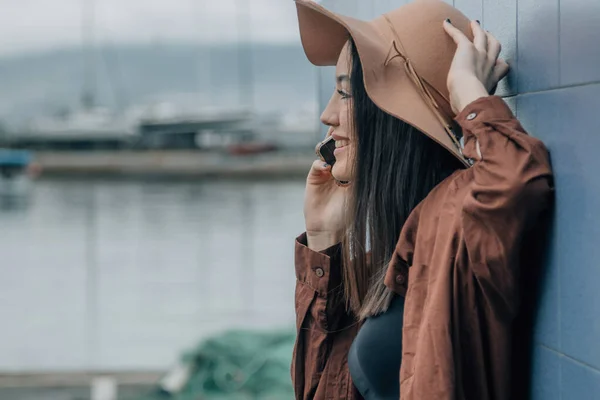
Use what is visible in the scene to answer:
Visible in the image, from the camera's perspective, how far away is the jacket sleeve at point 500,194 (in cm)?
109

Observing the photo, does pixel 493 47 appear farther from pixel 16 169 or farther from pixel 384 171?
pixel 16 169

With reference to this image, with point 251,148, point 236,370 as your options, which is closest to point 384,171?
point 236,370

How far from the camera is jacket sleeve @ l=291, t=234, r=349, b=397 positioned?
5.58 ft

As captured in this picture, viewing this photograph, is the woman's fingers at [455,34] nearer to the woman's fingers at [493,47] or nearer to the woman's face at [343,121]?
the woman's fingers at [493,47]

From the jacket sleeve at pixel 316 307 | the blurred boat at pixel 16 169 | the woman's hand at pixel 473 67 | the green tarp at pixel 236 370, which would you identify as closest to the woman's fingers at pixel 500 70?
the woman's hand at pixel 473 67

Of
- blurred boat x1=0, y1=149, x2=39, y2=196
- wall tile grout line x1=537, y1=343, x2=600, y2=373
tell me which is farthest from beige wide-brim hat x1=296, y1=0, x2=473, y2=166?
blurred boat x1=0, y1=149, x2=39, y2=196

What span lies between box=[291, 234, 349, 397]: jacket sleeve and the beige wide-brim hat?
1.51 ft

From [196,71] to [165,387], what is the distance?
44.4 meters

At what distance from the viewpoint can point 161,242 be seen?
19578 mm

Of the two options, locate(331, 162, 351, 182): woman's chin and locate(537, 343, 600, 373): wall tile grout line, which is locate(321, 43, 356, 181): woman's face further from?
locate(537, 343, 600, 373): wall tile grout line

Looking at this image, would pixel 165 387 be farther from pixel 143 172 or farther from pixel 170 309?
pixel 143 172

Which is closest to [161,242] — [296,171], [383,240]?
[383,240]

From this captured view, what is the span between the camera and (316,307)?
5.60 ft

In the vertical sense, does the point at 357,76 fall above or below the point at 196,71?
below
